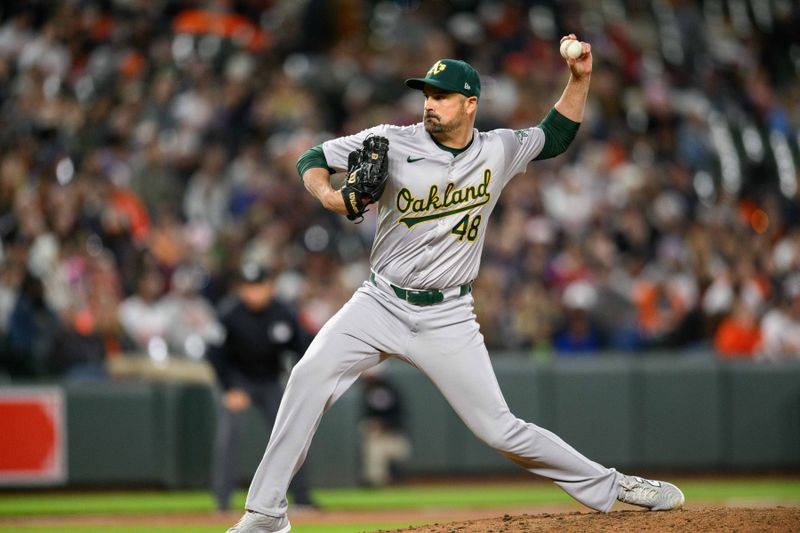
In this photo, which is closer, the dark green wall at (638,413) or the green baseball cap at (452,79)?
the green baseball cap at (452,79)

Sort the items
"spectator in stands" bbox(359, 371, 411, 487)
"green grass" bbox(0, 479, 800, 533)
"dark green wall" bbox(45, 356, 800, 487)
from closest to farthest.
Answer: "green grass" bbox(0, 479, 800, 533)
"spectator in stands" bbox(359, 371, 411, 487)
"dark green wall" bbox(45, 356, 800, 487)

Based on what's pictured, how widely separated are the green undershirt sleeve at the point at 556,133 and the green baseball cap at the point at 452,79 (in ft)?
1.61

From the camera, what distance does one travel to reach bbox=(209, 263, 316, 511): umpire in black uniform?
8852mm

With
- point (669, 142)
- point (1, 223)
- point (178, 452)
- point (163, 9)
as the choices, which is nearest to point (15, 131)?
point (1, 223)

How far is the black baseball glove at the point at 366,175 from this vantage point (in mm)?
4730

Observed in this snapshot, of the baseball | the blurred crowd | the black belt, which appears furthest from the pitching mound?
the blurred crowd

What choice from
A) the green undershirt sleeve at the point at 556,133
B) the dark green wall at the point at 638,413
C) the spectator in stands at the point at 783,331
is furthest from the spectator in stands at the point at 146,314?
the green undershirt sleeve at the point at 556,133

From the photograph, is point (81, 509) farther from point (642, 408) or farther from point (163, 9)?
point (163, 9)

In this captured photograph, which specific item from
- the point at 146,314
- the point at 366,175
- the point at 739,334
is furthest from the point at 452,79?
the point at 739,334

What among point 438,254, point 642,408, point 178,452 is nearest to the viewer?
point 438,254

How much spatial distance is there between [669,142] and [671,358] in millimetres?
4052

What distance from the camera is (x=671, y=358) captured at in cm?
1115

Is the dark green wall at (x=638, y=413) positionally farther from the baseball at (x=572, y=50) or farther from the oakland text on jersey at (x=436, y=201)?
the baseball at (x=572, y=50)

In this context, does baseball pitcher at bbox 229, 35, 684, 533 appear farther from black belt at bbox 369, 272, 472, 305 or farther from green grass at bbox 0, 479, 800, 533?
green grass at bbox 0, 479, 800, 533
